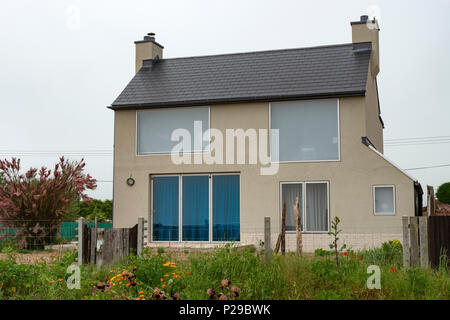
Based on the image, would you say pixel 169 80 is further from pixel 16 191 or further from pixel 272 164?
pixel 16 191

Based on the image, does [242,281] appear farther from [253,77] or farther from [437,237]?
[253,77]

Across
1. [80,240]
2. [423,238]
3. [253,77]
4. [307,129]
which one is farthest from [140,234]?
[253,77]

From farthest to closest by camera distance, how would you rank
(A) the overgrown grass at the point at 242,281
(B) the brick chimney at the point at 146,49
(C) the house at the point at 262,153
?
(B) the brick chimney at the point at 146,49
(C) the house at the point at 262,153
(A) the overgrown grass at the point at 242,281

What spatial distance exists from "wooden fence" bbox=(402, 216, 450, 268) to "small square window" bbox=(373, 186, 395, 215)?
5.58 m

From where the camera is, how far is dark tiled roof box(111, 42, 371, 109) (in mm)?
16812

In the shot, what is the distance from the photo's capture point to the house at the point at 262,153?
52.2ft

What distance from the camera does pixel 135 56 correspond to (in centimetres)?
2062

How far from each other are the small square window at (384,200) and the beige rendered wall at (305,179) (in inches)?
5.8

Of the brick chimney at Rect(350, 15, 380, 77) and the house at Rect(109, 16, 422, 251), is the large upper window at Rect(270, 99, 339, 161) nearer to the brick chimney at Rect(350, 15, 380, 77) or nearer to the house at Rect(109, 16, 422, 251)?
the house at Rect(109, 16, 422, 251)

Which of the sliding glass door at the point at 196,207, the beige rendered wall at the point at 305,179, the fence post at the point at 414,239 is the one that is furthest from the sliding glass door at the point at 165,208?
the fence post at the point at 414,239

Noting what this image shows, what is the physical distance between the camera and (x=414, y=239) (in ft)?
32.8

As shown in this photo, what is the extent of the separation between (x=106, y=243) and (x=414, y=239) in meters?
6.34

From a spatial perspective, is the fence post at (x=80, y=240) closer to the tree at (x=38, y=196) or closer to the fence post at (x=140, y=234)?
the fence post at (x=140, y=234)
